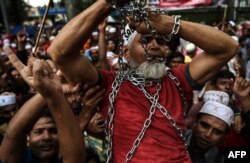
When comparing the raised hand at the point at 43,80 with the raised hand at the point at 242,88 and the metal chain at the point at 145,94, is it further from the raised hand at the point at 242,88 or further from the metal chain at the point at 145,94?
the raised hand at the point at 242,88

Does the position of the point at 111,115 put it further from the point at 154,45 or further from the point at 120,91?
the point at 154,45

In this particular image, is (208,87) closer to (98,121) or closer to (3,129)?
(98,121)

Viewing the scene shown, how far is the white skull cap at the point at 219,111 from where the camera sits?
10.4ft

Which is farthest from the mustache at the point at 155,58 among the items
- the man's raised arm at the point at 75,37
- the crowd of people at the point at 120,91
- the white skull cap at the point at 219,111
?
the white skull cap at the point at 219,111

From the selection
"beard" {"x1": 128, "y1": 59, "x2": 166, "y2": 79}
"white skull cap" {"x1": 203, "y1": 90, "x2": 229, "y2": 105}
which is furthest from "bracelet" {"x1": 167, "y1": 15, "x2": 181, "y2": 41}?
"white skull cap" {"x1": 203, "y1": 90, "x2": 229, "y2": 105}

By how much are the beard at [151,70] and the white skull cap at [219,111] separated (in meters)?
1.06

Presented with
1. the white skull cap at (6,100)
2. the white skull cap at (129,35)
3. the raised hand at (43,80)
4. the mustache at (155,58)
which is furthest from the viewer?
the white skull cap at (6,100)

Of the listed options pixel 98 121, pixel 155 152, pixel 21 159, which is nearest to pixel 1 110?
pixel 98 121

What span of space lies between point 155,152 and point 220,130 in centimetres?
118

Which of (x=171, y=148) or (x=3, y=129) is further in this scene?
(x=3, y=129)

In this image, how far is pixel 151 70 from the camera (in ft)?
7.36

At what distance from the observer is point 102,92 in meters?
2.21

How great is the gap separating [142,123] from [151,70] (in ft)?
1.02

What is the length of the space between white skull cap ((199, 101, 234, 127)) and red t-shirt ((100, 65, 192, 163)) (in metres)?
1.00
